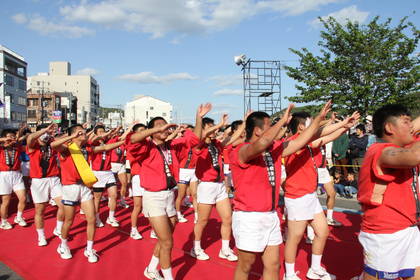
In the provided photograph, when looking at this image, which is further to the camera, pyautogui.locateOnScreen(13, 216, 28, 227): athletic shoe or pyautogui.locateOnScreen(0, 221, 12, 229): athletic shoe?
pyautogui.locateOnScreen(13, 216, 28, 227): athletic shoe

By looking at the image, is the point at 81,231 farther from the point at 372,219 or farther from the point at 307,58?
the point at 307,58

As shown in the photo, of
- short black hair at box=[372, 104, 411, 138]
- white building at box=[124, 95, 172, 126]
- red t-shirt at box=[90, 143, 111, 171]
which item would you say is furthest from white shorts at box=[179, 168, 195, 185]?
white building at box=[124, 95, 172, 126]

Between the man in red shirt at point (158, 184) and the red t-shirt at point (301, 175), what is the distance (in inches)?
50.3

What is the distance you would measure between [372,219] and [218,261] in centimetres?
313

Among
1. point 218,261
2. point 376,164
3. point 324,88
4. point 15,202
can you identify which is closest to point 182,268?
point 218,261

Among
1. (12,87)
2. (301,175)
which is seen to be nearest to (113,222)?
(301,175)

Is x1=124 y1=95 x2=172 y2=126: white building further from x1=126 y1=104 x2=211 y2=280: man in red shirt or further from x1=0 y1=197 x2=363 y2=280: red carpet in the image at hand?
x1=126 y1=104 x2=211 y2=280: man in red shirt

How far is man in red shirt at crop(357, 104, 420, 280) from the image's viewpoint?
8.97 ft

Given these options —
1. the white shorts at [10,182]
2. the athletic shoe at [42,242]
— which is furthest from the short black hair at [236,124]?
the white shorts at [10,182]

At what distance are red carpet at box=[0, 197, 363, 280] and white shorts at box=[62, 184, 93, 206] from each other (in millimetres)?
935

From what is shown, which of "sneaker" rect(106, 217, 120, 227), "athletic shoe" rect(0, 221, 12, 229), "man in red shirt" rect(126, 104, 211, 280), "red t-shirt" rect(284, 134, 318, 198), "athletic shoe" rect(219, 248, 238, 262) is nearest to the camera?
"man in red shirt" rect(126, 104, 211, 280)

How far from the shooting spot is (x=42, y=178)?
22.2 feet

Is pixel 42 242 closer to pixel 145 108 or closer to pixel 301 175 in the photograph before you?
pixel 301 175

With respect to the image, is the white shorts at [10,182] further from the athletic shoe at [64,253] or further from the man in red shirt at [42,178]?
the athletic shoe at [64,253]
